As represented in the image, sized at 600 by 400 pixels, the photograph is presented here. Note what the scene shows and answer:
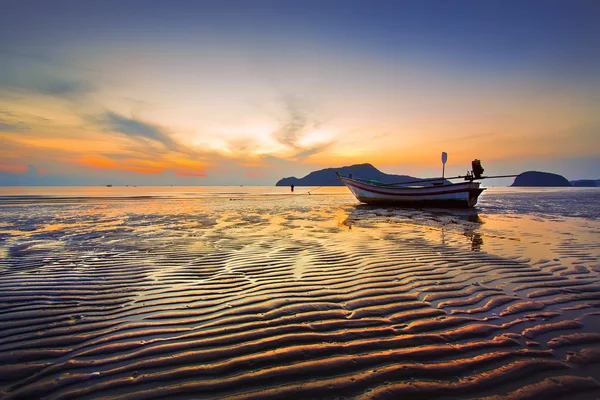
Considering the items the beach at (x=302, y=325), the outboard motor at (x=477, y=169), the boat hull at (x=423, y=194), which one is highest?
the outboard motor at (x=477, y=169)

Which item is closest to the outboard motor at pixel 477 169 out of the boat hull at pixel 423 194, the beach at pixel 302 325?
the boat hull at pixel 423 194

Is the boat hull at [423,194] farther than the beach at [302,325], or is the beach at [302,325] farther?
the boat hull at [423,194]

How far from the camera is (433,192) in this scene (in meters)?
27.4

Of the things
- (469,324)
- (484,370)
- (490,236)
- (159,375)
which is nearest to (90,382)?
(159,375)

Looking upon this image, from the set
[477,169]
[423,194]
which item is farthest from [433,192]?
[477,169]

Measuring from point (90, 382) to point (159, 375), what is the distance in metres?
0.68

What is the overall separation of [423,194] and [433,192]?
1.02 metres

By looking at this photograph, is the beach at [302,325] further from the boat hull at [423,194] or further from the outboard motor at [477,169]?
the outboard motor at [477,169]

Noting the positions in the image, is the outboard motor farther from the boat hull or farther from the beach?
the beach

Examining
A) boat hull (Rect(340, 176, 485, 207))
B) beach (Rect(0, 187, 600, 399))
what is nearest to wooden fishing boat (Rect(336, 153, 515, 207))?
boat hull (Rect(340, 176, 485, 207))

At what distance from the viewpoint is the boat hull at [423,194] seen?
2659 cm

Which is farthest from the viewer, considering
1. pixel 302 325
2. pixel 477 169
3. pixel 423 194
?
pixel 423 194

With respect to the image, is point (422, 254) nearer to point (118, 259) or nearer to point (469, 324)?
point (469, 324)

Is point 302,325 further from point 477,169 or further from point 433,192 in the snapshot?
point 477,169
